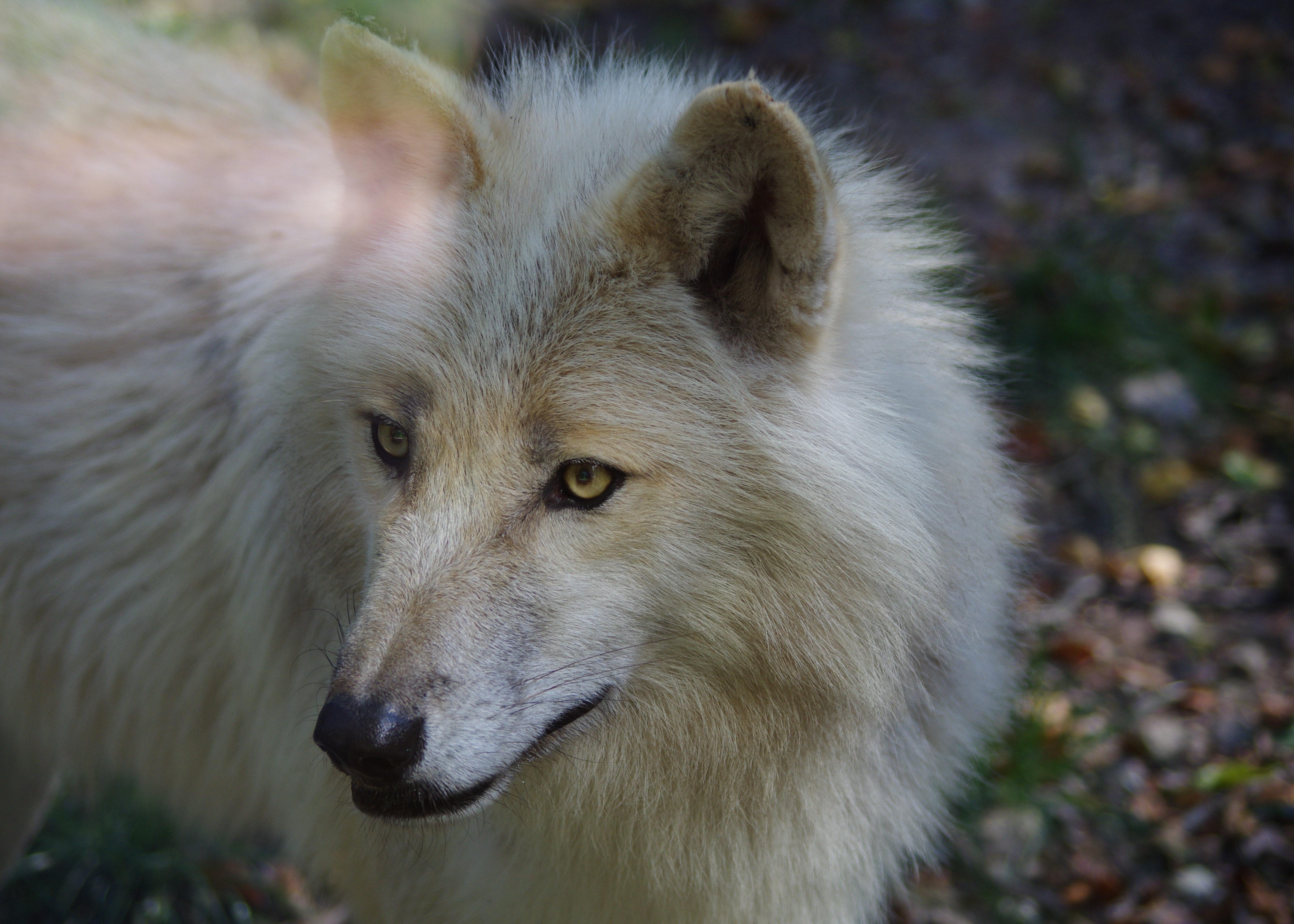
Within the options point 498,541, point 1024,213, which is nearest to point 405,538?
point 498,541

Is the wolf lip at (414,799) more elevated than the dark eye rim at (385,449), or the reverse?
the dark eye rim at (385,449)

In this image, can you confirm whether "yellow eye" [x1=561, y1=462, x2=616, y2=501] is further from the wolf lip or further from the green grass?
the green grass

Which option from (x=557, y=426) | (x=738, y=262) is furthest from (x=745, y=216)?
(x=557, y=426)

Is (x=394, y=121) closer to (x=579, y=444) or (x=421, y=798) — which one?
(x=579, y=444)

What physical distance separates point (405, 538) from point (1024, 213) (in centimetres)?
496

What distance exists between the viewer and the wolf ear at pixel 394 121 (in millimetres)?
1912

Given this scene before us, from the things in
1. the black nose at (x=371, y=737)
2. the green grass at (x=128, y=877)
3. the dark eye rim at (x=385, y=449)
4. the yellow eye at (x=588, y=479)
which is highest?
the yellow eye at (x=588, y=479)

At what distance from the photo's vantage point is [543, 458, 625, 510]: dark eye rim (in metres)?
1.76

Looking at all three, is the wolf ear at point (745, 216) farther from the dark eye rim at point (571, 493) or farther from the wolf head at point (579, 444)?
the dark eye rim at point (571, 493)

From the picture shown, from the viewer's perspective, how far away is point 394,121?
79.4 inches

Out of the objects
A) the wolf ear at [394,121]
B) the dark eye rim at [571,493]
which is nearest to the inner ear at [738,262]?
the dark eye rim at [571,493]

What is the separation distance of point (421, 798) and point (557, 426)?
0.66 meters

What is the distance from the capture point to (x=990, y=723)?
2.47 metres

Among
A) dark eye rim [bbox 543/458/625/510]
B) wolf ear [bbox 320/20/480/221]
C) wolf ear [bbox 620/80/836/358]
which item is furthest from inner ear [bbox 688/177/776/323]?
wolf ear [bbox 320/20/480/221]
